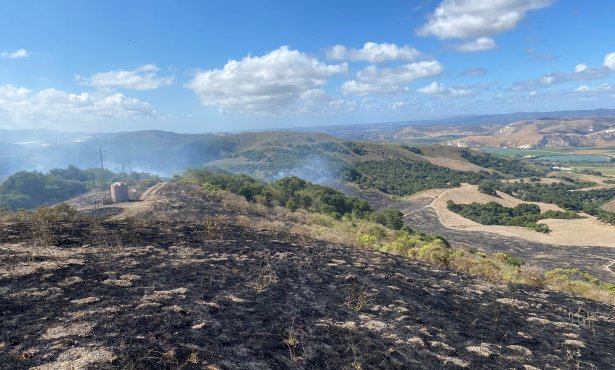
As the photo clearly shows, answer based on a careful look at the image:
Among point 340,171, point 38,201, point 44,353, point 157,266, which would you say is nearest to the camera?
point 44,353

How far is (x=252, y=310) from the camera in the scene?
764cm

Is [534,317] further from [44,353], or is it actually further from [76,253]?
[76,253]

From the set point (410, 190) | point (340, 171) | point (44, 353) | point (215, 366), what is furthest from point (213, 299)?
point (340, 171)

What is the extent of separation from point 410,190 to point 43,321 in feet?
360

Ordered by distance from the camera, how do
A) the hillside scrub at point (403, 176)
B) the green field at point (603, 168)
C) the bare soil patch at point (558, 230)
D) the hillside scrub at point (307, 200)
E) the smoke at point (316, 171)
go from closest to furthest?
the hillside scrub at point (307, 200) → the bare soil patch at point (558, 230) → the hillside scrub at point (403, 176) → the smoke at point (316, 171) → the green field at point (603, 168)

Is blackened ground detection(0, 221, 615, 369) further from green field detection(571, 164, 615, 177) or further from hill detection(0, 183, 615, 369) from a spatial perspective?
green field detection(571, 164, 615, 177)

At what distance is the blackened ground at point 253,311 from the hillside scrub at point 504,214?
63.4 meters

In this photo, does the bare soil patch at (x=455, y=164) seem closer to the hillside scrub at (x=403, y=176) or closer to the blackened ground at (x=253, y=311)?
the hillside scrub at (x=403, y=176)

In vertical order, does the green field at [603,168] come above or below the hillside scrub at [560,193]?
below

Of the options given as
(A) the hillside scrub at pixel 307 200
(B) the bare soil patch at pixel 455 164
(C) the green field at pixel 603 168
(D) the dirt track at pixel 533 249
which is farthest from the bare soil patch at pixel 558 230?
(C) the green field at pixel 603 168

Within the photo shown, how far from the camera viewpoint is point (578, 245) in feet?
164

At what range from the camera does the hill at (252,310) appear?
591 centimetres

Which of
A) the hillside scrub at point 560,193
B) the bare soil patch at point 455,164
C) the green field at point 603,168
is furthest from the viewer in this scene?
the green field at point 603,168

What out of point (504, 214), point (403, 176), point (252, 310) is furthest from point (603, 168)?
point (252, 310)
